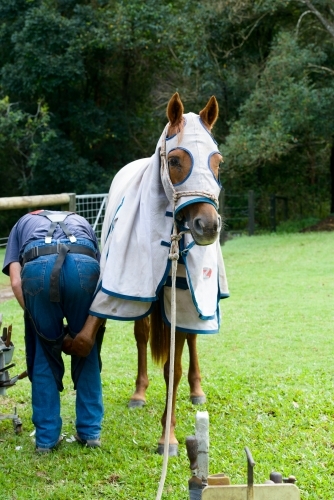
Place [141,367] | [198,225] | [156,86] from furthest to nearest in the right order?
[156,86] → [141,367] → [198,225]

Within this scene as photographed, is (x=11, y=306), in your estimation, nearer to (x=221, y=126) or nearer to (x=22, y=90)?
(x=221, y=126)

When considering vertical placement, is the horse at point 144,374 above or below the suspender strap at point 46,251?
below

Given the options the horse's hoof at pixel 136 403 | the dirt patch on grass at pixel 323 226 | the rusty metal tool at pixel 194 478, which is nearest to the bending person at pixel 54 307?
the horse's hoof at pixel 136 403

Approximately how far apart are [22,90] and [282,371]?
20139 millimetres

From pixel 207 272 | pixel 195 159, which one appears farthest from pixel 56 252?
pixel 195 159

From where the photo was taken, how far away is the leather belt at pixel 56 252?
4.00 m

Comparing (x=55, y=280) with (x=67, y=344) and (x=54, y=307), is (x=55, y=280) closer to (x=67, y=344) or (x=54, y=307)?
(x=54, y=307)

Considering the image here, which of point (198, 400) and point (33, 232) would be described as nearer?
point (33, 232)

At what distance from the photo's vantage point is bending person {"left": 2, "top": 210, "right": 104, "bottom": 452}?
160 inches

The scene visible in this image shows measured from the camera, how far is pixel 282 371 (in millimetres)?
5859

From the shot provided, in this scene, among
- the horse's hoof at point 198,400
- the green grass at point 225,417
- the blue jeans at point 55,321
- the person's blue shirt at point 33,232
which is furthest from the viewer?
the horse's hoof at point 198,400

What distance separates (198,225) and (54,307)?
1059 mm

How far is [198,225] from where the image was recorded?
357 cm

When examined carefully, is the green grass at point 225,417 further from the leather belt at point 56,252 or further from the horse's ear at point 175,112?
the horse's ear at point 175,112
